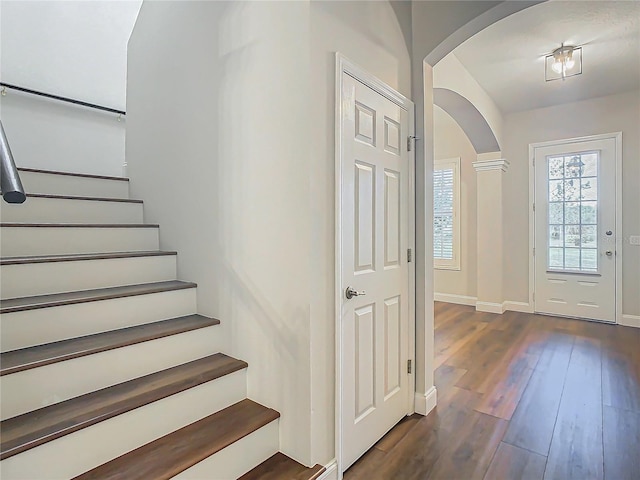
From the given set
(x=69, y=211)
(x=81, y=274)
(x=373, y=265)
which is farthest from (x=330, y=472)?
(x=69, y=211)

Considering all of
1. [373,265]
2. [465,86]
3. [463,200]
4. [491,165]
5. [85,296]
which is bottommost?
[85,296]

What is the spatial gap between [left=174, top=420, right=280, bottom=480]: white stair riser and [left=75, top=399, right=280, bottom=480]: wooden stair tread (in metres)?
0.03

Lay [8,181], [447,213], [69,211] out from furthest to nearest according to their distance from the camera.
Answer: [447,213] < [69,211] < [8,181]

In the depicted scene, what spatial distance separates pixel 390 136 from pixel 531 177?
3.88 metres

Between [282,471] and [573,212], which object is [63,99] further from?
[573,212]

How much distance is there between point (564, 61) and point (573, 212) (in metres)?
2.19

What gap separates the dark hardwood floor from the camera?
1.81m

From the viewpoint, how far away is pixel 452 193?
5.67 meters

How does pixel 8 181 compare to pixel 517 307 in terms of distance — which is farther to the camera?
pixel 517 307

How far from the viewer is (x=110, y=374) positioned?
157 cm

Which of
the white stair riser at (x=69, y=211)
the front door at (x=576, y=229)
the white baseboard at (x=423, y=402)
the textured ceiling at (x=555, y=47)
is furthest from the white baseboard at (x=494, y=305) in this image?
the white stair riser at (x=69, y=211)

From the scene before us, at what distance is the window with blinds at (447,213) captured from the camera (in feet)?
18.5

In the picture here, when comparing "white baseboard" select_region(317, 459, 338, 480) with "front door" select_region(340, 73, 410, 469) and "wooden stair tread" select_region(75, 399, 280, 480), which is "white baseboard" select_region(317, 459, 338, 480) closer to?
"front door" select_region(340, 73, 410, 469)

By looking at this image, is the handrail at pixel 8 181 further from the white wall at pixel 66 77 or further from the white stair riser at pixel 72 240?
the white wall at pixel 66 77
